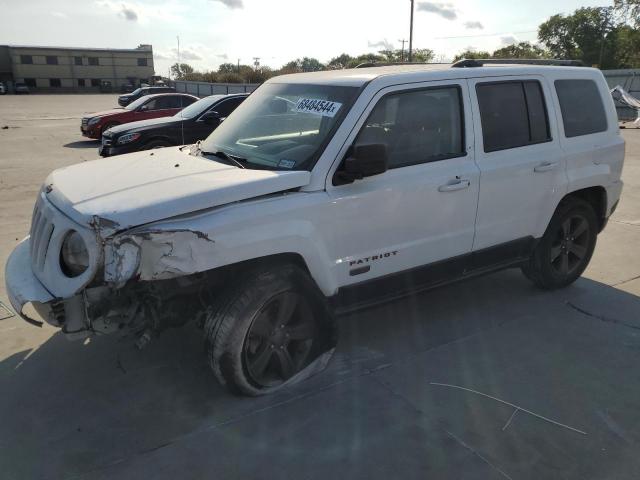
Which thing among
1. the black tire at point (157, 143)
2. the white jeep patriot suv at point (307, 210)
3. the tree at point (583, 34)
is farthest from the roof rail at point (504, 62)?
the tree at point (583, 34)

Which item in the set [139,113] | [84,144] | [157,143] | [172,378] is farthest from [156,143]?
[172,378]

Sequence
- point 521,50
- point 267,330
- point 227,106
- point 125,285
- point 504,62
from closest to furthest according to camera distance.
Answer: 1. point 125,285
2. point 267,330
3. point 504,62
4. point 227,106
5. point 521,50

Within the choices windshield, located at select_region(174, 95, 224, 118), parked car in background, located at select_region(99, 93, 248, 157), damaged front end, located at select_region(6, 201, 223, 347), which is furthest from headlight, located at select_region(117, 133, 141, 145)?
damaged front end, located at select_region(6, 201, 223, 347)

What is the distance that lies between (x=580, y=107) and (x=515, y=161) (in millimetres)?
1114

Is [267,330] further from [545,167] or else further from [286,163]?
[545,167]

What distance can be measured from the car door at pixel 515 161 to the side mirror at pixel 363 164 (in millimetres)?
1095

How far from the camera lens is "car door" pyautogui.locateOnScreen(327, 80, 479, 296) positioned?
346 cm

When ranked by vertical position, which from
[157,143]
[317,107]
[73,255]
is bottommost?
[157,143]

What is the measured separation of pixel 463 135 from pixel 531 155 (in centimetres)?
76

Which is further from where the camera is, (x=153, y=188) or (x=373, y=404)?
(x=373, y=404)

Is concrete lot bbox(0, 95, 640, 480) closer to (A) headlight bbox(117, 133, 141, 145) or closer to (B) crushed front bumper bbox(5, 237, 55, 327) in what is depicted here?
(B) crushed front bumper bbox(5, 237, 55, 327)

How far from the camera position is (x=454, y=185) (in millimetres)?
3818

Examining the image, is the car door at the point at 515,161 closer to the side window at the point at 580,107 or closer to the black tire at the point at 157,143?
the side window at the point at 580,107

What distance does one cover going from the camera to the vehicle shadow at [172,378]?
116 inches
